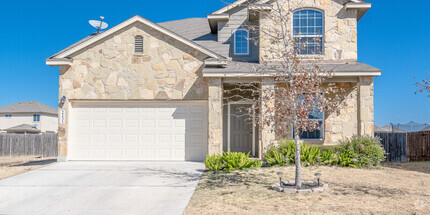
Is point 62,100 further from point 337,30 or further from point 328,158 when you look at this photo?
point 337,30

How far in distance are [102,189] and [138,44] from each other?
6.15m

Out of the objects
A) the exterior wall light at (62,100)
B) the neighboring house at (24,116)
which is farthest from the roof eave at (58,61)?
the neighboring house at (24,116)

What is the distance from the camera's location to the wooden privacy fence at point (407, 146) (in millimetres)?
14523

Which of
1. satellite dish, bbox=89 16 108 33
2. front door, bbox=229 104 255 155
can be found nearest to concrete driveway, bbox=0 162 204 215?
front door, bbox=229 104 255 155

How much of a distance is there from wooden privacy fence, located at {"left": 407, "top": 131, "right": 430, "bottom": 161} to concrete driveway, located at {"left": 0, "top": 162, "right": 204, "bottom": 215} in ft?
31.2

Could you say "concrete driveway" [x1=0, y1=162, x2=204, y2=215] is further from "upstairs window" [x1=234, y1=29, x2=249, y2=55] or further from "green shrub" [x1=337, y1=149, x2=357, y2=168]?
"upstairs window" [x1=234, y1=29, x2=249, y2=55]

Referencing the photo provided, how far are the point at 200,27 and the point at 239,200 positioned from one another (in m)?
11.7

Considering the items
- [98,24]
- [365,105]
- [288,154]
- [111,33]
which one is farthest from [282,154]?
[98,24]

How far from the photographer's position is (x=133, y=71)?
1239cm

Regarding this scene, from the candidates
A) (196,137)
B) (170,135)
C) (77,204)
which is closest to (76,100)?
(170,135)

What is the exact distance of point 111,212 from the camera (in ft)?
20.8

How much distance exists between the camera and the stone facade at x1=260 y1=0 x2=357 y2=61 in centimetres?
1265

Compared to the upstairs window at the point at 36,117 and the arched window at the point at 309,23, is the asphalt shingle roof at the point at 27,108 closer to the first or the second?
the upstairs window at the point at 36,117

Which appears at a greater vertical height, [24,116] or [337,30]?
[337,30]
